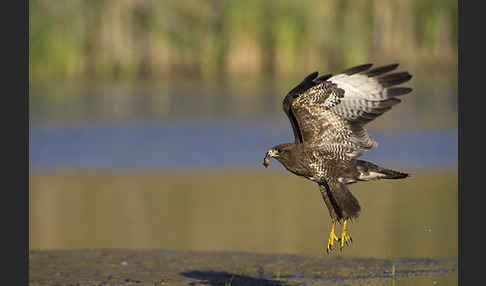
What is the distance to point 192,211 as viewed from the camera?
40.9 ft

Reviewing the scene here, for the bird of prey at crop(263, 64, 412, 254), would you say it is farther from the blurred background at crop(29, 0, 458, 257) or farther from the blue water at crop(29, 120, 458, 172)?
the blue water at crop(29, 120, 458, 172)

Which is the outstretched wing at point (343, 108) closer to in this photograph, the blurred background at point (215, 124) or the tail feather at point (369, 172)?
the tail feather at point (369, 172)

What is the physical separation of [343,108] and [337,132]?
0.21 m

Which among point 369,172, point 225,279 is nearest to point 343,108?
point 369,172

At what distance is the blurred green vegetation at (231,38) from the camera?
23.6 m

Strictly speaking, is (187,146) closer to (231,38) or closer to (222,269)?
(231,38)

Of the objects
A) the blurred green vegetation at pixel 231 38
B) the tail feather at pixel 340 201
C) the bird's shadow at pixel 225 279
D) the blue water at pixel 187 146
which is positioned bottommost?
the bird's shadow at pixel 225 279

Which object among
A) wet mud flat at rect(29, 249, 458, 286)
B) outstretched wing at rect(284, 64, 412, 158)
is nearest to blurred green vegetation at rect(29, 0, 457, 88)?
wet mud flat at rect(29, 249, 458, 286)

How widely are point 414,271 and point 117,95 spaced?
1647 cm

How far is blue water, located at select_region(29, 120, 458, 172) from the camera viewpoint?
16594mm

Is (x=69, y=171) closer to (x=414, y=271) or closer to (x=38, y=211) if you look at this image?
(x=38, y=211)

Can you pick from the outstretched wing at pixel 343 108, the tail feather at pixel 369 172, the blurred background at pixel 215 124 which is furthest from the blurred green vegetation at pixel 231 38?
the tail feather at pixel 369 172

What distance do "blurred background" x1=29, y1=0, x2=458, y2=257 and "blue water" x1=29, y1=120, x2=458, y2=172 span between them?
0.05m

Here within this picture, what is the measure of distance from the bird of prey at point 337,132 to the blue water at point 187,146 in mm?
7537
